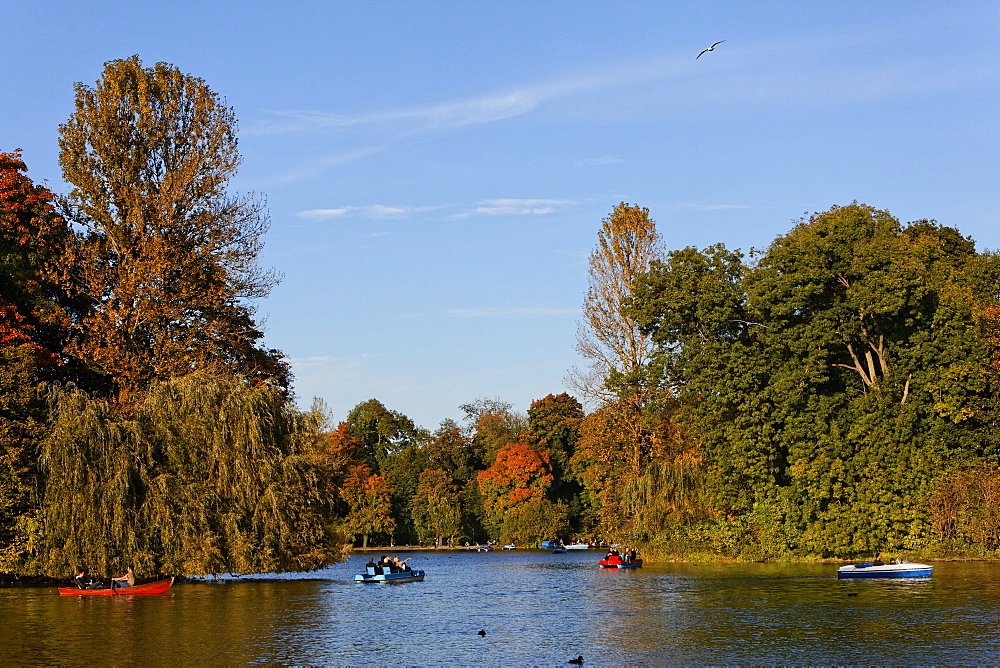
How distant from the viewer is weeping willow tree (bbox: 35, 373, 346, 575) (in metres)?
41.6

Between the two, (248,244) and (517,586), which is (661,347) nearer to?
(517,586)

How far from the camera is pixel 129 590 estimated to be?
41.0 metres

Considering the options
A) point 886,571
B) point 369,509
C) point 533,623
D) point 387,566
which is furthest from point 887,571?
point 369,509

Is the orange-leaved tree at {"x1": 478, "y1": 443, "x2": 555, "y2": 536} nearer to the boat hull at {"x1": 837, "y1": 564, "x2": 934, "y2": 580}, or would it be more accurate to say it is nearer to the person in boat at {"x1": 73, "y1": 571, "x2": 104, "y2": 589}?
the boat hull at {"x1": 837, "y1": 564, "x2": 934, "y2": 580}

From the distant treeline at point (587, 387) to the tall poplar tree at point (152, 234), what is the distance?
116mm

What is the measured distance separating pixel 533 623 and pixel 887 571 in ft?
69.5

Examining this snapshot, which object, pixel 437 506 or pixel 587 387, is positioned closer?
pixel 587 387

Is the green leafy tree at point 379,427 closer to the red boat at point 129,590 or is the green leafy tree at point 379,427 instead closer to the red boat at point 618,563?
the red boat at point 618,563

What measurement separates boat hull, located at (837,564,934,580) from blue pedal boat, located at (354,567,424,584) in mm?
23273

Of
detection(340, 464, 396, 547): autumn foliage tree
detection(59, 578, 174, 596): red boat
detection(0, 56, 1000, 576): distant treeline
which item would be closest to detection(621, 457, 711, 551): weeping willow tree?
detection(0, 56, 1000, 576): distant treeline

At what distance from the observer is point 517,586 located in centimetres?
5262

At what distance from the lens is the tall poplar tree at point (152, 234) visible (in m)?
50.2

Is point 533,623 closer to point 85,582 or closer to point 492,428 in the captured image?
point 85,582

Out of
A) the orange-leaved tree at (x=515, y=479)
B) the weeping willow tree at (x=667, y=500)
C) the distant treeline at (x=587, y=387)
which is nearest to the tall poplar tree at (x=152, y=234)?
the distant treeline at (x=587, y=387)
